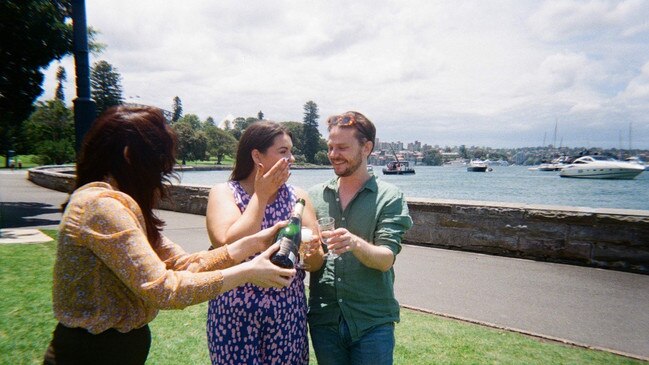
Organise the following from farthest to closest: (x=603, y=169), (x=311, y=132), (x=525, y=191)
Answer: (x=311, y=132), (x=603, y=169), (x=525, y=191)

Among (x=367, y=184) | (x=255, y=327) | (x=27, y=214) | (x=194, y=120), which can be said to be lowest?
(x=27, y=214)

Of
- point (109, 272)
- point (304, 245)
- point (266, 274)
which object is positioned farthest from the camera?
point (304, 245)

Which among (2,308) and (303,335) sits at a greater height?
(303,335)

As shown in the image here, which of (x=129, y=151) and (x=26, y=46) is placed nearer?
(x=129, y=151)

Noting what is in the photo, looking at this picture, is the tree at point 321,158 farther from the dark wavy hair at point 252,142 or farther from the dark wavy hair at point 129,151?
the dark wavy hair at point 129,151

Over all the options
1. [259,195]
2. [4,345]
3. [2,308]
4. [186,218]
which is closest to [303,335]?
[259,195]

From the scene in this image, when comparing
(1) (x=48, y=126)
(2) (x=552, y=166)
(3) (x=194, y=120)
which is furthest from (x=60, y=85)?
(2) (x=552, y=166)

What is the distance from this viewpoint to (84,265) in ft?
4.74

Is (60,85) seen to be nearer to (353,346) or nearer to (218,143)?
(218,143)

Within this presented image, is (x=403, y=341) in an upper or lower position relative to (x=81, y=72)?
lower

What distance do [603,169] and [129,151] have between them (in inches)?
4500

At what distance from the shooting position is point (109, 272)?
1496mm

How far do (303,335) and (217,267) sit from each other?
65cm

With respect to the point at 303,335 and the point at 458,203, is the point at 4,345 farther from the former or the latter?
the point at 458,203
